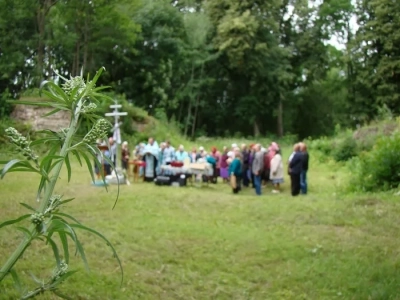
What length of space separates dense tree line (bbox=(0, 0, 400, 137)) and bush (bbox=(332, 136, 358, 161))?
3.31 m

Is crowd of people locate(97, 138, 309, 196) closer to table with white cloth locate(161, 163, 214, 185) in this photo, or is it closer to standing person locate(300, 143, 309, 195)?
standing person locate(300, 143, 309, 195)

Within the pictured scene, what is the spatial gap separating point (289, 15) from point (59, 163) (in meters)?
34.7

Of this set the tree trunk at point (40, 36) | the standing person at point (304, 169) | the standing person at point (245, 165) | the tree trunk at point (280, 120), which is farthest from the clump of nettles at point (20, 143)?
the tree trunk at point (280, 120)

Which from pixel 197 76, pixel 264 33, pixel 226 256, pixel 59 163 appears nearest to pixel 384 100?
pixel 264 33

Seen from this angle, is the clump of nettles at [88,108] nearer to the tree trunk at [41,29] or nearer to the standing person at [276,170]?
the tree trunk at [41,29]

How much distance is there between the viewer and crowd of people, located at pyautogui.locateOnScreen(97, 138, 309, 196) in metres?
11.9

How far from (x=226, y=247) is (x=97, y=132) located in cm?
576

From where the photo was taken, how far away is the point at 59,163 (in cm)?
123

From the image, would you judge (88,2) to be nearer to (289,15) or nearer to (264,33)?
(264,33)

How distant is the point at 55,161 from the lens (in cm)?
124

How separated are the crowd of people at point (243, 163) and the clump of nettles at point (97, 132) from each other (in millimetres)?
9595

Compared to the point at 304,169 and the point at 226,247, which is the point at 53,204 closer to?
the point at 226,247

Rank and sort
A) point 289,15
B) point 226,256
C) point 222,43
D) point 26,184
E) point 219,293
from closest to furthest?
1. point 219,293
2. point 226,256
3. point 26,184
4. point 222,43
5. point 289,15

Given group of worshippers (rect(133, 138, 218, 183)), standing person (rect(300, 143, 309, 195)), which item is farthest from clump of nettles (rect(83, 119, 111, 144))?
group of worshippers (rect(133, 138, 218, 183))
